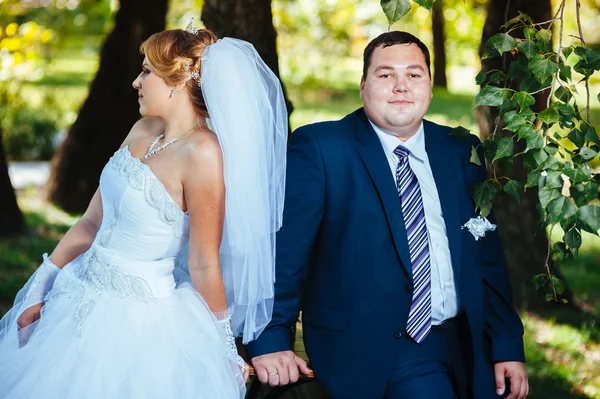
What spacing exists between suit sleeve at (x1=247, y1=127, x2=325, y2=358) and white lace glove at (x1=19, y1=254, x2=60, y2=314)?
84 centimetres

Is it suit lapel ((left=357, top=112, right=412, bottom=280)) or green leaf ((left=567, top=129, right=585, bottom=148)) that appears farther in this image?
suit lapel ((left=357, top=112, right=412, bottom=280))

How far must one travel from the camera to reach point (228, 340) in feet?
9.81

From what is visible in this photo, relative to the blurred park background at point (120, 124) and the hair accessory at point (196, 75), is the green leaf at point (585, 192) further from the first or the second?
the hair accessory at point (196, 75)

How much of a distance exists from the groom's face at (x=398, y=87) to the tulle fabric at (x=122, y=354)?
1.00m

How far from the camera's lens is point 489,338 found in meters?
3.37

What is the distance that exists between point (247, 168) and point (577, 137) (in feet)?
3.91

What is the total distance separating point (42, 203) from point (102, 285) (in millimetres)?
6301

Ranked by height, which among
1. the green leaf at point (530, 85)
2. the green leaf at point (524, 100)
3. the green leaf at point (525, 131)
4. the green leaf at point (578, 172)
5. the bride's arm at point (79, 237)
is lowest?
the bride's arm at point (79, 237)

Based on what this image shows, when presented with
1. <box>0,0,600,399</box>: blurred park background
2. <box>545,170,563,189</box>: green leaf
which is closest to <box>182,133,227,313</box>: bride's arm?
<box>545,170,563,189</box>: green leaf

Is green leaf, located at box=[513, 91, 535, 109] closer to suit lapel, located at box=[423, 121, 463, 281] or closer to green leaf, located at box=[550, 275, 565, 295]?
suit lapel, located at box=[423, 121, 463, 281]

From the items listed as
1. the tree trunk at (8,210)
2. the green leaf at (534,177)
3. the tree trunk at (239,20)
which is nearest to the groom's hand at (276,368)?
the green leaf at (534,177)

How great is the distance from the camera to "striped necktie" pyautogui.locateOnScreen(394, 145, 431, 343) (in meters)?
3.17

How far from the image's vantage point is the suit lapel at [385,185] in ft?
10.2

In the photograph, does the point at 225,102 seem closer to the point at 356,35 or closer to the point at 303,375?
the point at 303,375
